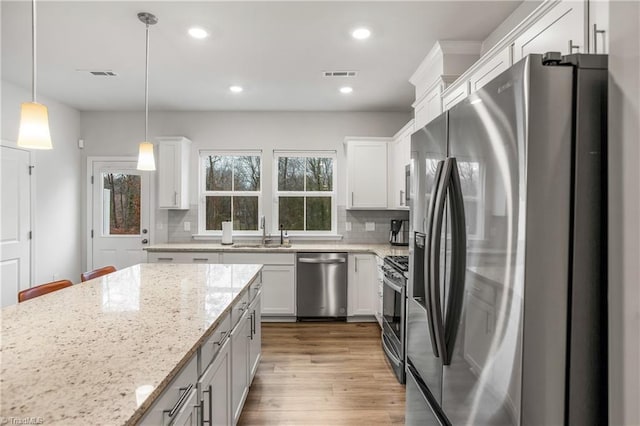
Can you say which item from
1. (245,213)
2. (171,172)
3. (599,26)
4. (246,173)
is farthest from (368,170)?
(599,26)

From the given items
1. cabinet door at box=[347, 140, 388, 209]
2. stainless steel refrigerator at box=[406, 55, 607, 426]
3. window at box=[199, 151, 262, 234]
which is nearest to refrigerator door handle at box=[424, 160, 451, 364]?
stainless steel refrigerator at box=[406, 55, 607, 426]

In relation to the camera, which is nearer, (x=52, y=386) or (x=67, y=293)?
(x=52, y=386)

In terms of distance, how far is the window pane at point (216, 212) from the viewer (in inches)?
189

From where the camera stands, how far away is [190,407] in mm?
1168

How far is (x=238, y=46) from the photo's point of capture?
276 cm

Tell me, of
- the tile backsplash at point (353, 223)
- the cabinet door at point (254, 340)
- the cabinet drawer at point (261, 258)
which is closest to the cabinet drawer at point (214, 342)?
the cabinet door at point (254, 340)

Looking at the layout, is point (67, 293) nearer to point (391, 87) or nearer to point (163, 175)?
point (163, 175)

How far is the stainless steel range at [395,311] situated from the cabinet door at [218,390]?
4.61 ft

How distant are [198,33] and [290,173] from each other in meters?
2.44

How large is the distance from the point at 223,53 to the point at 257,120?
1.83 metres

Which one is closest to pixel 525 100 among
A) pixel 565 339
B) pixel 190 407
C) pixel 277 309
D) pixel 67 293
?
pixel 565 339

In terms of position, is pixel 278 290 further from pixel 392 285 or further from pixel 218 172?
pixel 218 172

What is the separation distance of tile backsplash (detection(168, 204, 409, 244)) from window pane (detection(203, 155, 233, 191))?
40cm

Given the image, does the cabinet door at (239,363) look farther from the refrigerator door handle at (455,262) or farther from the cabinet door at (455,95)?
the cabinet door at (455,95)
